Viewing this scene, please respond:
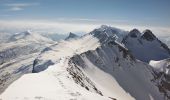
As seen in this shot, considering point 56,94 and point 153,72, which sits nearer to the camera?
point 56,94

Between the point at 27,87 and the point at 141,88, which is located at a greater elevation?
the point at 27,87

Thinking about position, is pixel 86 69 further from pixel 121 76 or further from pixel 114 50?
pixel 114 50

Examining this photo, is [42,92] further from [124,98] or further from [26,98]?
[124,98]

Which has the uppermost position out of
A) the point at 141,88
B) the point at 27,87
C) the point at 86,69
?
the point at 27,87

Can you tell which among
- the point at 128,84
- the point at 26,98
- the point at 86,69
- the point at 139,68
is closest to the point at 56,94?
the point at 26,98

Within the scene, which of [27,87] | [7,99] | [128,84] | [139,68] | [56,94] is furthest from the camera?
[139,68]

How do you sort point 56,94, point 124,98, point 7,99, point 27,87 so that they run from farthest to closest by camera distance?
point 124,98, point 27,87, point 56,94, point 7,99

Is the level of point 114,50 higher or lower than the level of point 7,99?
lower

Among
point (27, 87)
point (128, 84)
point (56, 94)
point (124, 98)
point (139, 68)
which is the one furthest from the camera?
point (139, 68)

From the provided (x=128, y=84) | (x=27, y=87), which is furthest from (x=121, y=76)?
(x=27, y=87)
